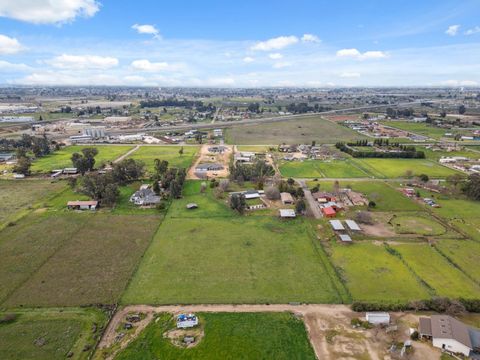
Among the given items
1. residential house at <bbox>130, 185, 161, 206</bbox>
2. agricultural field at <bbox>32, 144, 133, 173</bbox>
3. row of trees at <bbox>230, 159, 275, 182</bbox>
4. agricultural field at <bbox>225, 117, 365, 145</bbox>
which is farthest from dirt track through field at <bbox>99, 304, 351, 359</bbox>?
agricultural field at <bbox>225, 117, 365, 145</bbox>

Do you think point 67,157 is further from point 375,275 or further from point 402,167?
point 402,167

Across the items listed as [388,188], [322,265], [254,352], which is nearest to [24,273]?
[254,352]

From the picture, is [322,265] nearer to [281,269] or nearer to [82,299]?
[281,269]

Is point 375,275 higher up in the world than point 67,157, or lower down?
lower down

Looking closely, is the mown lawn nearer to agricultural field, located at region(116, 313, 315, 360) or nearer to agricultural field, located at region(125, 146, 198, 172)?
agricultural field, located at region(116, 313, 315, 360)

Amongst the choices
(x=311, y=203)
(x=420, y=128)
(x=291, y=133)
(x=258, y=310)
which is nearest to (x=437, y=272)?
(x=258, y=310)

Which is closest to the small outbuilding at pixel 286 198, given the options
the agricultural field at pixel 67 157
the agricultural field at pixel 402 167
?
the agricultural field at pixel 402 167
